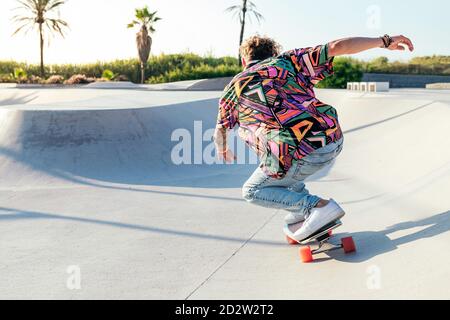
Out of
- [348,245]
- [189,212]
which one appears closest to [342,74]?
[189,212]

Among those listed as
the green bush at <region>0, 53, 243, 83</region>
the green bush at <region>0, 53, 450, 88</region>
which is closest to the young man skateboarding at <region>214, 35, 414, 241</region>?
the green bush at <region>0, 53, 450, 88</region>

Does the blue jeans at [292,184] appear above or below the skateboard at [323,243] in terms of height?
above

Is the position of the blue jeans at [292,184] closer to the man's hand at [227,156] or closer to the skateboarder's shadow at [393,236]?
the man's hand at [227,156]

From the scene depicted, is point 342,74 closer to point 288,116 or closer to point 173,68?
point 173,68

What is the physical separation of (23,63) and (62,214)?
41.5 m

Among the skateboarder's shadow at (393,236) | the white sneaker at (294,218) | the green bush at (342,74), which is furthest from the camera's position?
the green bush at (342,74)

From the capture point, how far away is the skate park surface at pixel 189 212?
3.21m

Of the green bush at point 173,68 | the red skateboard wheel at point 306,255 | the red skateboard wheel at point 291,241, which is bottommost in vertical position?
the red skateboard wheel at point 291,241

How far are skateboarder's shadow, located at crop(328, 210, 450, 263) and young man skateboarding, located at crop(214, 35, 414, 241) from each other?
0.29 metres

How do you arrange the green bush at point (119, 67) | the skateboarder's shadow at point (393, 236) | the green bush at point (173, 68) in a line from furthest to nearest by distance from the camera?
the green bush at point (119, 67), the green bush at point (173, 68), the skateboarder's shadow at point (393, 236)

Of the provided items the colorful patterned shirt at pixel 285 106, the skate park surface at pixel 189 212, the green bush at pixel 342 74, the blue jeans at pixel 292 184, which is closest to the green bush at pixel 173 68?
the green bush at pixel 342 74

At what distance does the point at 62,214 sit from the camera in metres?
5.44
